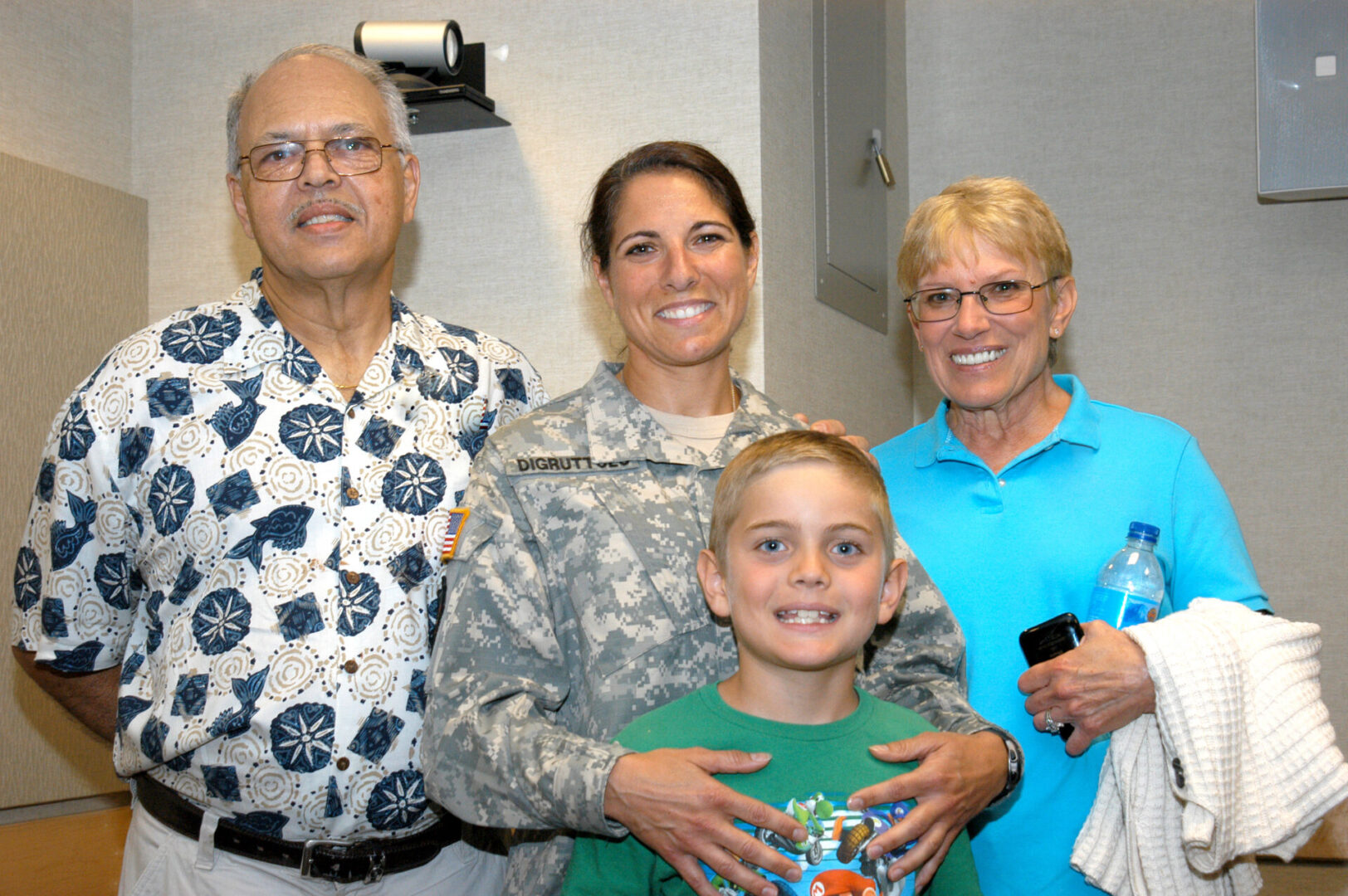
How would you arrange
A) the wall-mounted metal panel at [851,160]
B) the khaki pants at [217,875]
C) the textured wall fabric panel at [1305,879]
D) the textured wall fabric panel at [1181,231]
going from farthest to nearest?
1. the textured wall fabric panel at [1181,231]
2. the textured wall fabric panel at [1305,879]
3. the wall-mounted metal panel at [851,160]
4. the khaki pants at [217,875]

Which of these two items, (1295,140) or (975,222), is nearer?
(975,222)

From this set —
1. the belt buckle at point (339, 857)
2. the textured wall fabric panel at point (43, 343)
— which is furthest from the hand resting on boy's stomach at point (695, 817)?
the textured wall fabric panel at point (43, 343)

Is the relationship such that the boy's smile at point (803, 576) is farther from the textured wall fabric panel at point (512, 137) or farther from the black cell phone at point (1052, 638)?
the textured wall fabric panel at point (512, 137)

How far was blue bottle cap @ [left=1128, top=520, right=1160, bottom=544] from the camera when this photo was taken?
186 centimetres

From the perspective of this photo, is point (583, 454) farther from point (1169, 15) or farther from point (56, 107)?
point (1169, 15)

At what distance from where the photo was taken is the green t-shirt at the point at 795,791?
1.49m

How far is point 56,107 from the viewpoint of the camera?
301cm

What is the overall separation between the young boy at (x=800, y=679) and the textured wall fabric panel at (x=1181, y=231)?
3006 mm

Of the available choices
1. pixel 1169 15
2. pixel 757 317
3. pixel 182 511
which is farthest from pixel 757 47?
pixel 1169 15

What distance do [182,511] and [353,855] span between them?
0.60 metres

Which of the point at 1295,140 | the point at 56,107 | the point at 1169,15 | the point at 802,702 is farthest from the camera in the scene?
the point at 1169,15

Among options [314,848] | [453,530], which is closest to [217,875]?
[314,848]

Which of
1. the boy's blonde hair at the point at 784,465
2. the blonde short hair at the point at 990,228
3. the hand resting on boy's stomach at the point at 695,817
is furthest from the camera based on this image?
the blonde short hair at the point at 990,228

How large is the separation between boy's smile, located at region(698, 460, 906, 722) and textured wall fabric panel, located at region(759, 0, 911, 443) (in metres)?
1.22
